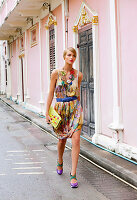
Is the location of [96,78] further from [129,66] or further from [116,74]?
[129,66]

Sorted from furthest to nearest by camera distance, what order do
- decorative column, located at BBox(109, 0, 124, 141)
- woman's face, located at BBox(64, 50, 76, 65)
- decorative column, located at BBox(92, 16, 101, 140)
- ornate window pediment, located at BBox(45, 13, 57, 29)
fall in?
ornate window pediment, located at BBox(45, 13, 57, 29)
decorative column, located at BBox(92, 16, 101, 140)
decorative column, located at BBox(109, 0, 124, 141)
woman's face, located at BBox(64, 50, 76, 65)

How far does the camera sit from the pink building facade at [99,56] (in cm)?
595

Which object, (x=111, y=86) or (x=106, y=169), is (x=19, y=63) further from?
(x=106, y=169)

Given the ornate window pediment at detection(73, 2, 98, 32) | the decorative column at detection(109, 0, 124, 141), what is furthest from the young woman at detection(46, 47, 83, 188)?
the ornate window pediment at detection(73, 2, 98, 32)

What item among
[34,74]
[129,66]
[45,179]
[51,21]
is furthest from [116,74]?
[34,74]

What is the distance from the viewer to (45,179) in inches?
199

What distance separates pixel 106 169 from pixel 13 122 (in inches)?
273

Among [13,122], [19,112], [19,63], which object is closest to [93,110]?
[13,122]

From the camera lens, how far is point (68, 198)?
4250 millimetres

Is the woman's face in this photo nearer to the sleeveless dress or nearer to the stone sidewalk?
the sleeveless dress

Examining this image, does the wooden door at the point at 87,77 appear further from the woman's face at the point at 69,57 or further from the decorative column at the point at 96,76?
the woman's face at the point at 69,57

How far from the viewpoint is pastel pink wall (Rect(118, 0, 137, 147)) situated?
18.8ft

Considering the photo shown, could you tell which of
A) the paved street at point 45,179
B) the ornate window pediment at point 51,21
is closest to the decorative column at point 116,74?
the paved street at point 45,179

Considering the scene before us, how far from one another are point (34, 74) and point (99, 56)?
8.02m
